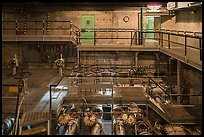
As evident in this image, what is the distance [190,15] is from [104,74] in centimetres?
493

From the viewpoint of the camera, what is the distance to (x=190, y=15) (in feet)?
42.1

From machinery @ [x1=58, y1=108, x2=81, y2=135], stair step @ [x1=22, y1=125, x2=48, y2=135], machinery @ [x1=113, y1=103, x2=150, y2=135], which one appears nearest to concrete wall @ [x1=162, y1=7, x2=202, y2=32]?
machinery @ [x1=113, y1=103, x2=150, y2=135]

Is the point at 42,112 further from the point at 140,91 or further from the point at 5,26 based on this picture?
the point at 5,26

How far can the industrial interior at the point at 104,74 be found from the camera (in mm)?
7586

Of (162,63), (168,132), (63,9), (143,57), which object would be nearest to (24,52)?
(63,9)

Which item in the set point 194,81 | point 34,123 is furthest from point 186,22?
point 34,123

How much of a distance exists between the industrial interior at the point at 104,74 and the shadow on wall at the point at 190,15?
0.04 metres

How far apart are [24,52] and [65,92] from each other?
26.9 feet

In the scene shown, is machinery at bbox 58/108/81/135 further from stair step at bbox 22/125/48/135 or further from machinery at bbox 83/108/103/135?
stair step at bbox 22/125/48/135

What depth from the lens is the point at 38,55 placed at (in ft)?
55.6

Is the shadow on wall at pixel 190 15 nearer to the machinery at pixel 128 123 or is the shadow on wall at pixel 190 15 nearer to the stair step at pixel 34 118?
the machinery at pixel 128 123

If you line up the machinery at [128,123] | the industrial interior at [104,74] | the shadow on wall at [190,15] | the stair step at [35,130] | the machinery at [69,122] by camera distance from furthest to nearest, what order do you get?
1. the shadow on wall at [190,15]
2. the machinery at [128,123]
3. the machinery at [69,122]
4. the industrial interior at [104,74]
5. the stair step at [35,130]

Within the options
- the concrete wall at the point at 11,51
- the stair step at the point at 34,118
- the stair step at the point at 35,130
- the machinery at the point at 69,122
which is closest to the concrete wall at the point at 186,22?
the machinery at the point at 69,122

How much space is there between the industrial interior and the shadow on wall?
4 centimetres
